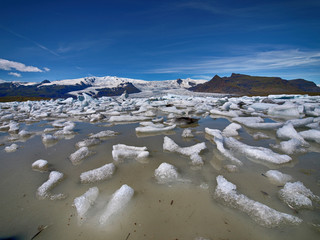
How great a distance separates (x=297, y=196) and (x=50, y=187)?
1991 millimetres

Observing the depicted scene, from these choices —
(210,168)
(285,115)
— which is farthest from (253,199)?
(285,115)

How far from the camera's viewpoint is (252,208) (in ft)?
3.39

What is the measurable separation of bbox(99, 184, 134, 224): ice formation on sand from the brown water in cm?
4

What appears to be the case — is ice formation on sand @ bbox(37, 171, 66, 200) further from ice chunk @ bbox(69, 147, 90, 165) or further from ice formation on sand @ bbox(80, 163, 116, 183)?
ice chunk @ bbox(69, 147, 90, 165)

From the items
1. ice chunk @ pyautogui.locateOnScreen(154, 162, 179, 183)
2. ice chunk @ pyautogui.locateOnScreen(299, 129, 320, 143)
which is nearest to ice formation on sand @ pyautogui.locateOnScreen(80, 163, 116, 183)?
ice chunk @ pyautogui.locateOnScreen(154, 162, 179, 183)

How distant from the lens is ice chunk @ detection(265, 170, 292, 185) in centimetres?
136

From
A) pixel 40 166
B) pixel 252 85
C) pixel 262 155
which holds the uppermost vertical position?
pixel 252 85

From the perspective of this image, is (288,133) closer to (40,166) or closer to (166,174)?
(166,174)

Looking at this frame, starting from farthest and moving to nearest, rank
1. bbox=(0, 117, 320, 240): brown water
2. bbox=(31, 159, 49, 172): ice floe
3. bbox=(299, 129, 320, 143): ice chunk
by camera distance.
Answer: bbox=(299, 129, 320, 143): ice chunk < bbox=(31, 159, 49, 172): ice floe < bbox=(0, 117, 320, 240): brown water

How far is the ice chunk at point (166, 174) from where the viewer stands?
1410mm

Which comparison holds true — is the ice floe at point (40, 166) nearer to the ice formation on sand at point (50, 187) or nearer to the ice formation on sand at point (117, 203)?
the ice formation on sand at point (50, 187)

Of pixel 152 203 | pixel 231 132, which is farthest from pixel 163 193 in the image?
pixel 231 132

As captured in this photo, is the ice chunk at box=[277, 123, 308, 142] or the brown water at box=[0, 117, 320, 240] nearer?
the brown water at box=[0, 117, 320, 240]

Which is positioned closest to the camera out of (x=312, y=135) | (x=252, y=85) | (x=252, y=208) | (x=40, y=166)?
(x=252, y=208)
